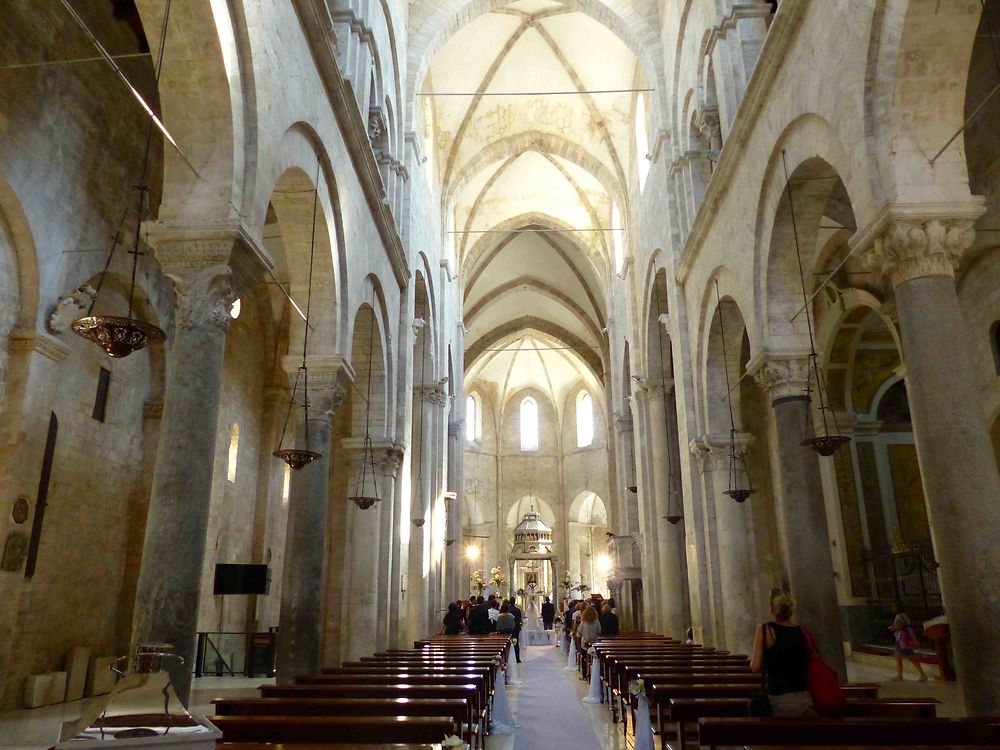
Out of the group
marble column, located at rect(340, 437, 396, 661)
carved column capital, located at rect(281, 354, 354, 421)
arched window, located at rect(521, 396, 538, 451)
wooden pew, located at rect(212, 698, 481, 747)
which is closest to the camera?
wooden pew, located at rect(212, 698, 481, 747)

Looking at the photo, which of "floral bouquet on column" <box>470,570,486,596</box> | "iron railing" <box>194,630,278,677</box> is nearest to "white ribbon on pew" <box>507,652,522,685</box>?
"iron railing" <box>194,630,278,677</box>

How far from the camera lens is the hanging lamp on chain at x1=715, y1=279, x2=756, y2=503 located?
11.5 m

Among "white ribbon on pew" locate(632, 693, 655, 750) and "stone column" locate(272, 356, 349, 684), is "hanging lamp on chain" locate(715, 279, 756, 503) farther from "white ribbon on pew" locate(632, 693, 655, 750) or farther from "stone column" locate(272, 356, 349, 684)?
"stone column" locate(272, 356, 349, 684)

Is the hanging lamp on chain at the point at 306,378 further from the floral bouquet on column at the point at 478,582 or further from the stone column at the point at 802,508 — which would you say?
the floral bouquet on column at the point at 478,582

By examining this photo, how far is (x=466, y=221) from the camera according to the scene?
24.0 m

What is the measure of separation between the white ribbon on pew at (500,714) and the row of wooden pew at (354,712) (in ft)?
2.42

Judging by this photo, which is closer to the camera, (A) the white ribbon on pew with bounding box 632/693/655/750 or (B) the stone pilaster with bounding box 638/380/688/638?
(A) the white ribbon on pew with bounding box 632/693/655/750

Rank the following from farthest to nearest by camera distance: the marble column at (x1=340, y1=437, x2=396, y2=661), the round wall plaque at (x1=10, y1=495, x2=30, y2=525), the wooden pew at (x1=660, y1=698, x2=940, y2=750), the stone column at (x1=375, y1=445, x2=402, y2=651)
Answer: the stone column at (x1=375, y1=445, x2=402, y2=651), the marble column at (x1=340, y1=437, x2=396, y2=661), the round wall plaque at (x1=10, y1=495, x2=30, y2=525), the wooden pew at (x1=660, y1=698, x2=940, y2=750)

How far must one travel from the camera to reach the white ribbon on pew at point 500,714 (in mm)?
8133

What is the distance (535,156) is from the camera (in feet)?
75.5

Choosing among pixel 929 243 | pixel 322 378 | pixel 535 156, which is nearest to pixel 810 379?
pixel 929 243

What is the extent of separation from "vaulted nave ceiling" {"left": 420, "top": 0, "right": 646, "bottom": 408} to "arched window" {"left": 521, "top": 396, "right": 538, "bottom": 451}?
24.8 ft

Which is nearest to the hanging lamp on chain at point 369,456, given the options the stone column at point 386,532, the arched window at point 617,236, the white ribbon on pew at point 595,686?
the stone column at point 386,532

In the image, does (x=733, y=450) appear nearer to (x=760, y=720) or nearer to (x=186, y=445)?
(x=760, y=720)
